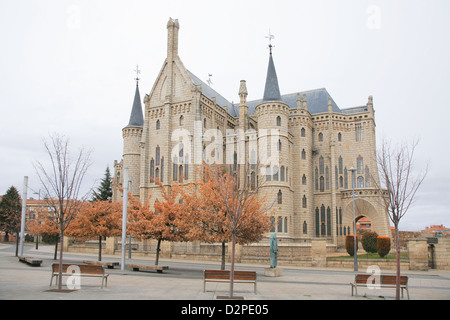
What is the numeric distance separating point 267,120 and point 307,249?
17.2m

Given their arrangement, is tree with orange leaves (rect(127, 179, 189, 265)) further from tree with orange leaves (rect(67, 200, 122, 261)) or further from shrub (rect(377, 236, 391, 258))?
shrub (rect(377, 236, 391, 258))

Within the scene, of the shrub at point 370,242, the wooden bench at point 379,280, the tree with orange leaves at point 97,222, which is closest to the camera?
the wooden bench at point 379,280

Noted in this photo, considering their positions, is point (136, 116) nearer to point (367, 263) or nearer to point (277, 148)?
point (277, 148)

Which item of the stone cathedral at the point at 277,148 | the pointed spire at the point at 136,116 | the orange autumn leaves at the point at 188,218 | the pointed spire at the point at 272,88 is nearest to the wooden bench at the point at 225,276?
the orange autumn leaves at the point at 188,218

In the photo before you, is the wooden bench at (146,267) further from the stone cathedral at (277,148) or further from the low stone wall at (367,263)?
the stone cathedral at (277,148)

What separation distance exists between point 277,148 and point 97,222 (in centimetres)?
2202

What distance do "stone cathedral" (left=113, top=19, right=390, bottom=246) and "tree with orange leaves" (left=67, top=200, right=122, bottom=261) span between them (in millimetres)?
13702

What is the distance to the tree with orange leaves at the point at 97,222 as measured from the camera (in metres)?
27.8

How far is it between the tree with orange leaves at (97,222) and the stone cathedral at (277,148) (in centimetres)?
1370

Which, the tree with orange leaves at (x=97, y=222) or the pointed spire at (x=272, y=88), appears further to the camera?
the pointed spire at (x=272, y=88)

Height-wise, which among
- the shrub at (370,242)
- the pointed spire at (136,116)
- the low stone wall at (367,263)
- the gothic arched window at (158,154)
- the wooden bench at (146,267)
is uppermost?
the pointed spire at (136,116)

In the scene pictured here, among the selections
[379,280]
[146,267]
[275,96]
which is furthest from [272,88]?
[379,280]
